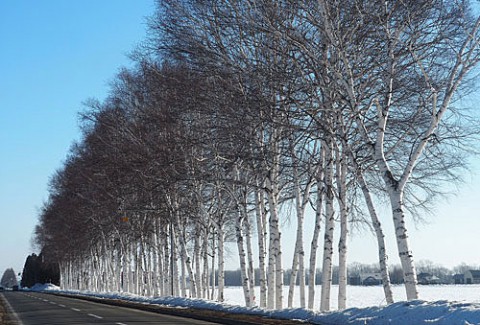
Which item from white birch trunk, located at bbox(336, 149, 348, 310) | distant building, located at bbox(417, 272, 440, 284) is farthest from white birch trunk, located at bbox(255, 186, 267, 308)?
distant building, located at bbox(417, 272, 440, 284)

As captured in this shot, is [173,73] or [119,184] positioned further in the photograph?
[119,184]

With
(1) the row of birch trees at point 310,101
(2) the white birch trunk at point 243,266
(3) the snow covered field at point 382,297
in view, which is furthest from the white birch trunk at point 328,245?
(3) the snow covered field at point 382,297

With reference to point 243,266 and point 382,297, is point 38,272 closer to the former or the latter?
point 382,297

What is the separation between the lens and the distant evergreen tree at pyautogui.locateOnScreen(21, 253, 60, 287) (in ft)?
435

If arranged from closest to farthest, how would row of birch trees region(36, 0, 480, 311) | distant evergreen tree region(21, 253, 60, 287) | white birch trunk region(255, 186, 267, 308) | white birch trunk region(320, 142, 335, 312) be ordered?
row of birch trees region(36, 0, 480, 311) < white birch trunk region(320, 142, 335, 312) < white birch trunk region(255, 186, 267, 308) < distant evergreen tree region(21, 253, 60, 287)

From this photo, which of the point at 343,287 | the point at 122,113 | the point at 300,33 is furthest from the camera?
the point at 122,113

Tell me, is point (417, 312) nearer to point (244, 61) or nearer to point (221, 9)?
point (244, 61)

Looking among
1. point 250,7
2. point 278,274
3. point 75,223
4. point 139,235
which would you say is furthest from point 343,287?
point 75,223

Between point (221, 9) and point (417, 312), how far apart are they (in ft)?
33.6

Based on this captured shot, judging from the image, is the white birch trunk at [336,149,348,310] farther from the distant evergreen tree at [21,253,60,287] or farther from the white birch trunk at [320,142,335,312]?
the distant evergreen tree at [21,253,60,287]

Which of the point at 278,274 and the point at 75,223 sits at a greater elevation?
the point at 75,223

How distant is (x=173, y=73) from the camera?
23203 mm

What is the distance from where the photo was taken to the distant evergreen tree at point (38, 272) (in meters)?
133

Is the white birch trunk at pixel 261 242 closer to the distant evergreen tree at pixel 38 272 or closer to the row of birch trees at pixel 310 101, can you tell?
the row of birch trees at pixel 310 101
